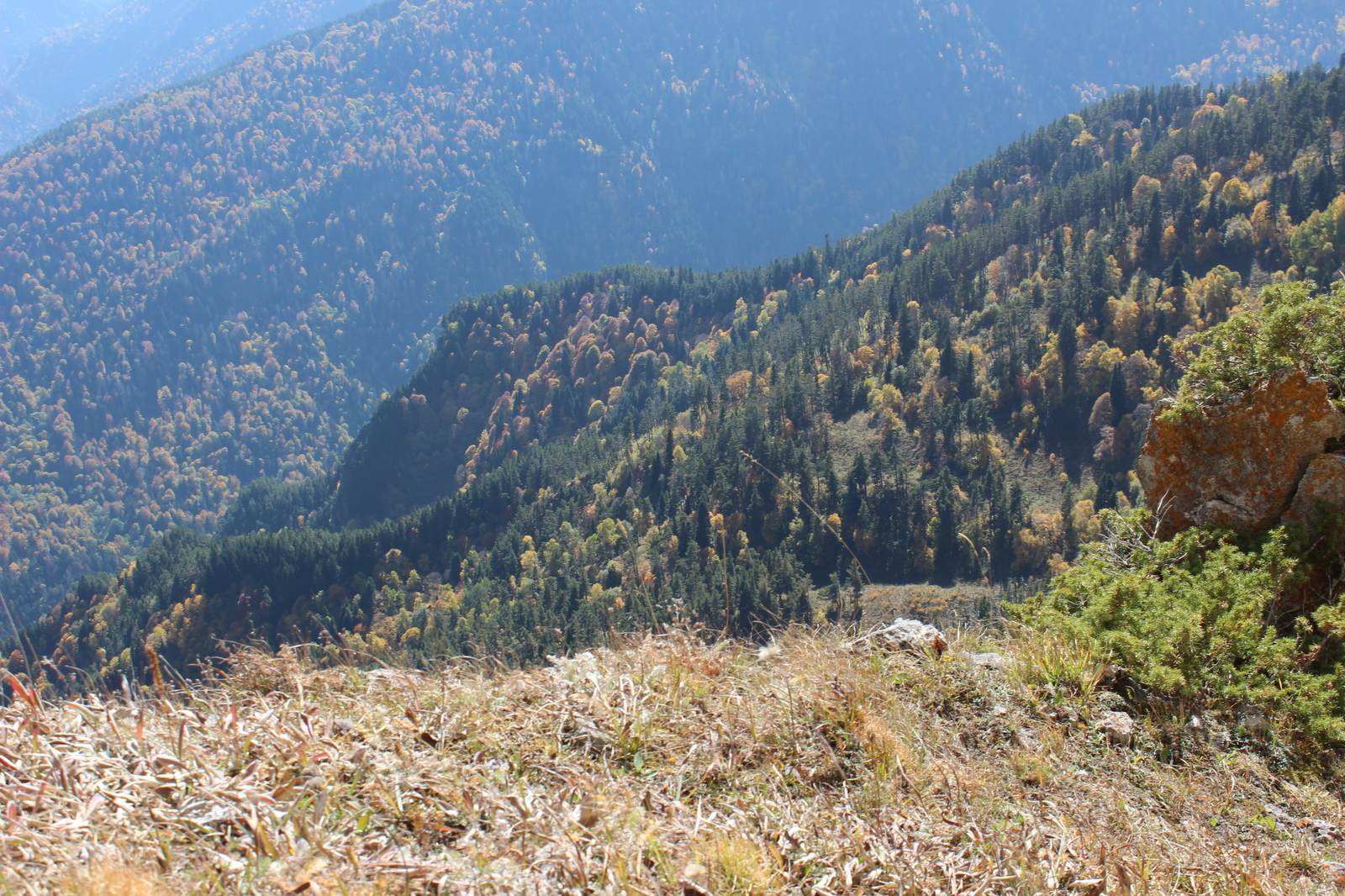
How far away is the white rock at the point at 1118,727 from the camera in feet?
25.2

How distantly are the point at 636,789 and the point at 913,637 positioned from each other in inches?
197

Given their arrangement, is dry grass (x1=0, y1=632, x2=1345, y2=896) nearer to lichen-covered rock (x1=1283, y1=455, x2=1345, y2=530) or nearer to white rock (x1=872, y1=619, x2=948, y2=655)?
white rock (x1=872, y1=619, x2=948, y2=655)

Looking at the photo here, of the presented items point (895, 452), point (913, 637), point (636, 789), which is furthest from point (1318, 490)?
point (895, 452)

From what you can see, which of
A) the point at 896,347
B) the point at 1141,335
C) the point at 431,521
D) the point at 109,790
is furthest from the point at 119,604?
the point at 1141,335

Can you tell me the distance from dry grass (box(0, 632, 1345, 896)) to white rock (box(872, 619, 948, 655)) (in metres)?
0.92

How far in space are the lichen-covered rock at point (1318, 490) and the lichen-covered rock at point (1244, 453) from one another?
24cm

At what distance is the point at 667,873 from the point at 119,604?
231m

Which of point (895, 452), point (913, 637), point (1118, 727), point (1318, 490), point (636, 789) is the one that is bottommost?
point (895, 452)

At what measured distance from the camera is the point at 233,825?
5160mm

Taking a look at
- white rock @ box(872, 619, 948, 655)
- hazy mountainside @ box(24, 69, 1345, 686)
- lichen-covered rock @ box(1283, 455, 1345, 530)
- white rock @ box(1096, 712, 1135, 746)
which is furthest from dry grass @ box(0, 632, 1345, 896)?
hazy mountainside @ box(24, 69, 1345, 686)

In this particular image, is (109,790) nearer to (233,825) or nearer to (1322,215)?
(233,825)

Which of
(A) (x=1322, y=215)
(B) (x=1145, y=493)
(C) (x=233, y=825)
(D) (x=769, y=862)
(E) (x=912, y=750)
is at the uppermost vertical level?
(C) (x=233, y=825)

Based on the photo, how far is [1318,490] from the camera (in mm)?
10516

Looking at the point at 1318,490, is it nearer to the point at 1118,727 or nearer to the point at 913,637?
the point at 1118,727
